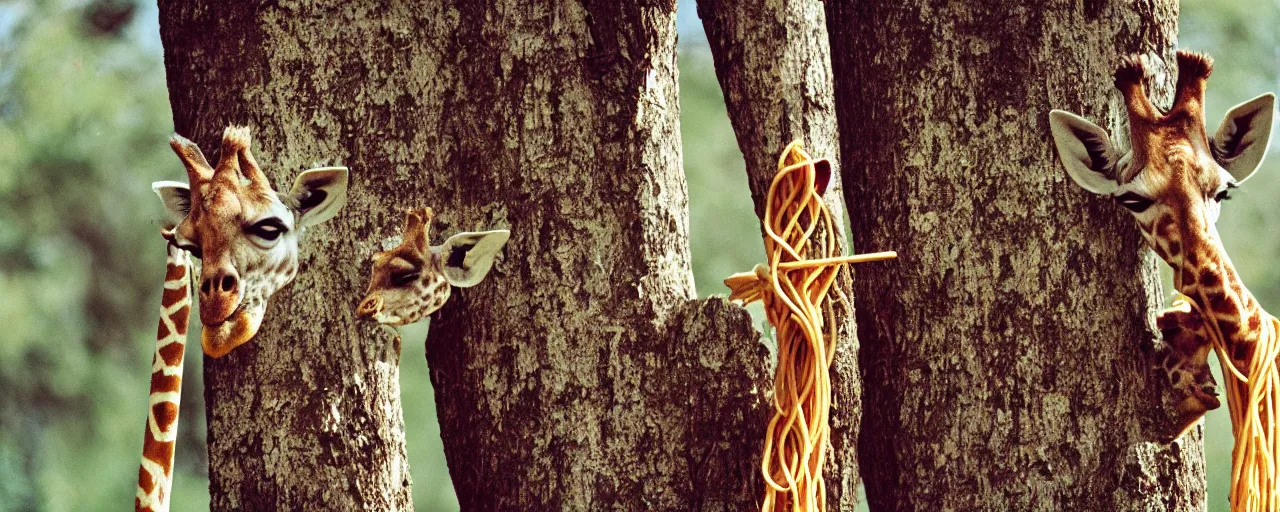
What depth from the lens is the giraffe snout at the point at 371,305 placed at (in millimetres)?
1027

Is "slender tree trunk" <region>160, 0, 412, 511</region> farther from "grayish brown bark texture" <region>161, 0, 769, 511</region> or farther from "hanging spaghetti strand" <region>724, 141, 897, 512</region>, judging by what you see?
"hanging spaghetti strand" <region>724, 141, 897, 512</region>

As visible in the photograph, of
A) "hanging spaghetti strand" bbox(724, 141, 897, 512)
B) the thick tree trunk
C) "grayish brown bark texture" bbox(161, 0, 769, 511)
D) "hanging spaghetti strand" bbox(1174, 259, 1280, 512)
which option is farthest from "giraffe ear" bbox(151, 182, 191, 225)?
"hanging spaghetti strand" bbox(1174, 259, 1280, 512)

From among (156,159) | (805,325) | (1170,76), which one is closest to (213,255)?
(805,325)

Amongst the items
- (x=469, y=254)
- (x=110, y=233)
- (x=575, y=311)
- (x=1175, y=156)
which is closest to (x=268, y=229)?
(x=469, y=254)

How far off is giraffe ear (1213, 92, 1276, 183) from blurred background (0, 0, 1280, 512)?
2.16m

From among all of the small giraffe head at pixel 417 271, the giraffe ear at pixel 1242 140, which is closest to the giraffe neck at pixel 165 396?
the small giraffe head at pixel 417 271

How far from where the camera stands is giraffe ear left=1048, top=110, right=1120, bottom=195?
111 centimetres

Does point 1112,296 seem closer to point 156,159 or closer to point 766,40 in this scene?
point 766,40

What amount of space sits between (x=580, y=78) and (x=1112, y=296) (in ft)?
1.72

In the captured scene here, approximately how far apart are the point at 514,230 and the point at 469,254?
0.06 metres

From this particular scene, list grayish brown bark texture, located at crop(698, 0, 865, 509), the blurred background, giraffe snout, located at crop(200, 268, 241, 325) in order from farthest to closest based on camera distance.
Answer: the blurred background
grayish brown bark texture, located at crop(698, 0, 865, 509)
giraffe snout, located at crop(200, 268, 241, 325)

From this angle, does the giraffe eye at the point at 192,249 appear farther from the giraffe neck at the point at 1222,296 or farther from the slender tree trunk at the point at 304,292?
the giraffe neck at the point at 1222,296

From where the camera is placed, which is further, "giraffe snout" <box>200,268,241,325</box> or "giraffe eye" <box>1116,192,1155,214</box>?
"giraffe eye" <box>1116,192,1155,214</box>

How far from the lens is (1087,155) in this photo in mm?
1116
